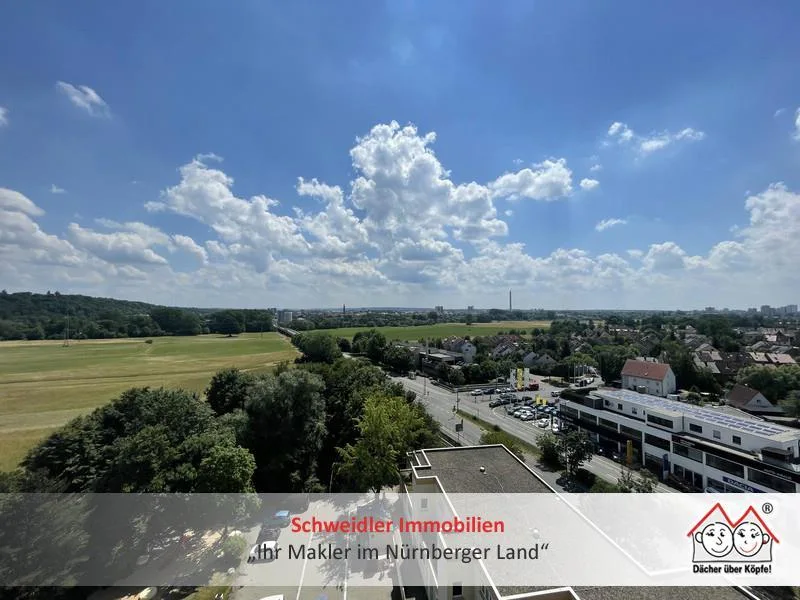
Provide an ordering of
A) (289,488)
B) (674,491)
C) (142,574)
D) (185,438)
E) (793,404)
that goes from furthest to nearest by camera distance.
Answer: (793,404) < (674,491) < (289,488) < (185,438) < (142,574)

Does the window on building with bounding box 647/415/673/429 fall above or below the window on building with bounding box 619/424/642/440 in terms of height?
above

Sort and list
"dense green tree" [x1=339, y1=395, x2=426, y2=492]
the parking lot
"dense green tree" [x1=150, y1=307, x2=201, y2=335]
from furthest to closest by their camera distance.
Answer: "dense green tree" [x1=150, y1=307, x2=201, y2=335] < "dense green tree" [x1=339, y1=395, x2=426, y2=492] < the parking lot

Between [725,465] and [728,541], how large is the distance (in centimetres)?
1444

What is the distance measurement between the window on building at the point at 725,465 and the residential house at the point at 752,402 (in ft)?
87.8

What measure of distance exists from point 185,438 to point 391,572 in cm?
1243

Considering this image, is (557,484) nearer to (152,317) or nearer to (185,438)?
(185,438)

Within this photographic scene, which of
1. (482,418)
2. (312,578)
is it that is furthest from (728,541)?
(482,418)

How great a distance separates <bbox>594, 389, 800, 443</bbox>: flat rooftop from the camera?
20.4 m

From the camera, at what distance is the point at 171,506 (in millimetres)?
14562

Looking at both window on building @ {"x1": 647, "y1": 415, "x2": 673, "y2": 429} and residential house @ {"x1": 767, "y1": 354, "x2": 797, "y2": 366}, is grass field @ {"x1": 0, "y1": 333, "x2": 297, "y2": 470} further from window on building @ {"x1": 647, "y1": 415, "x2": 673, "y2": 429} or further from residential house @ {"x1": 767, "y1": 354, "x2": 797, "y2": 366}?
residential house @ {"x1": 767, "y1": 354, "x2": 797, "y2": 366}

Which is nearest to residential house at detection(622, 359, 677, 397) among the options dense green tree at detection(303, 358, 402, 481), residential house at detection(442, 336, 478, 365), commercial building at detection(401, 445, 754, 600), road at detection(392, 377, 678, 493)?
road at detection(392, 377, 678, 493)

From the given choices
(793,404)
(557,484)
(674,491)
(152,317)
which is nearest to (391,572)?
(557,484)

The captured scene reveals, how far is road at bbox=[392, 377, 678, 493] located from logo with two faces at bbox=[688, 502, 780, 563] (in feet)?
40.2

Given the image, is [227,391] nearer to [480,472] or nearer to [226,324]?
[480,472]
